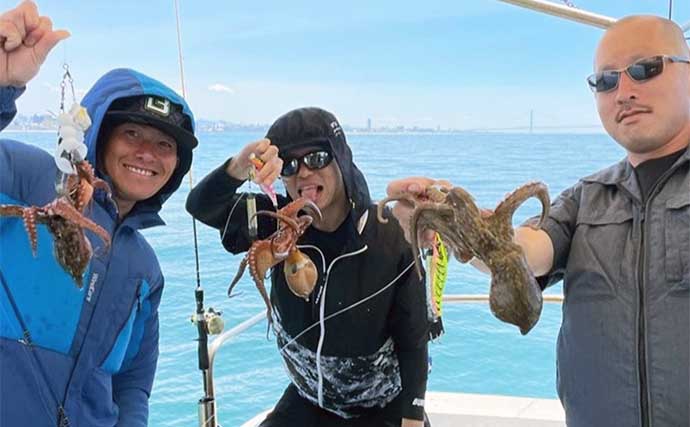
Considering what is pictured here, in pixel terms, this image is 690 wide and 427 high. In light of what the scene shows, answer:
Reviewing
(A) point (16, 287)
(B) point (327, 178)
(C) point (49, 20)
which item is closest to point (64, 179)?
(C) point (49, 20)

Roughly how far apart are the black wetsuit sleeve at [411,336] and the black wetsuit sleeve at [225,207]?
0.59 meters

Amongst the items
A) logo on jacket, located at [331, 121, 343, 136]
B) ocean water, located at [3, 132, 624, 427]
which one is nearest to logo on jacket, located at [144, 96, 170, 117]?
logo on jacket, located at [331, 121, 343, 136]

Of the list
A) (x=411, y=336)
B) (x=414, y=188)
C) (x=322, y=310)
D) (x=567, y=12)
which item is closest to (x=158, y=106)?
(x=414, y=188)

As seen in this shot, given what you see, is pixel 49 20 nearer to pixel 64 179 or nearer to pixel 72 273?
pixel 64 179

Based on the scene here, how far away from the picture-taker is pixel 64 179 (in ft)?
4.00

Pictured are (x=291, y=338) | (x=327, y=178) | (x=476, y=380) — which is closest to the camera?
(x=327, y=178)

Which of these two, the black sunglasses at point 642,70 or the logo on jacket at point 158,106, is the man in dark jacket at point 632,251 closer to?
the black sunglasses at point 642,70

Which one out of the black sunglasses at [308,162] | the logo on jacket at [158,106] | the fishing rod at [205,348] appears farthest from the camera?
the fishing rod at [205,348]

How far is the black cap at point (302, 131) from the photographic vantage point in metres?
→ 2.06

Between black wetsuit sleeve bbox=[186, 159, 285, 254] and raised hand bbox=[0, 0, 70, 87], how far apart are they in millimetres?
801

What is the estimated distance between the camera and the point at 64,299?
5.22ft

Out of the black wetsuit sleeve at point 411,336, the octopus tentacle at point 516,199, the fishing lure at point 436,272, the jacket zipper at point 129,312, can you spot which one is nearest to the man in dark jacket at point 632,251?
the fishing lure at point 436,272

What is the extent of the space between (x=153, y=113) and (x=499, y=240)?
1.05 metres

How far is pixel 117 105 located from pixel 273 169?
50cm
